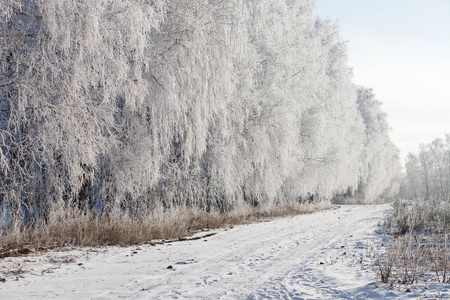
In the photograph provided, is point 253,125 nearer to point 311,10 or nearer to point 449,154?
point 311,10

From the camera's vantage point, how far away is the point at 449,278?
461cm

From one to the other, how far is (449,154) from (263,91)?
7492cm

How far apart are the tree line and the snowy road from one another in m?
2.21

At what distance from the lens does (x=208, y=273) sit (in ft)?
17.2

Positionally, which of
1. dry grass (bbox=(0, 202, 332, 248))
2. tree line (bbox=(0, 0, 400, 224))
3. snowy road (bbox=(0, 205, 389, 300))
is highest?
tree line (bbox=(0, 0, 400, 224))

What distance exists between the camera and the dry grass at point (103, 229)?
273 inches

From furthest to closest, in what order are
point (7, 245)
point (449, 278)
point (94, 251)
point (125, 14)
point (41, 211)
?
point (41, 211)
point (125, 14)
point (94, 251)
point (7, 245)
point (449, 278)

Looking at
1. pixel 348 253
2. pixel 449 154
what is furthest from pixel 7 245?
pixel 449 154

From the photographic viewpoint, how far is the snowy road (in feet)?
13.9

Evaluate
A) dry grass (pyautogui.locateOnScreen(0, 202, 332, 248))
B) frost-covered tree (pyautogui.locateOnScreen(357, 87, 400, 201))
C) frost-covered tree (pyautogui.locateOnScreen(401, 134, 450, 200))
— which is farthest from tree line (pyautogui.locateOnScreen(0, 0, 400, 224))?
frost-covered tree (pyautogui.locateOnScreen(401, 134, 450, 200))

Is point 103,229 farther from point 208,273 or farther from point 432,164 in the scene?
point 432,164

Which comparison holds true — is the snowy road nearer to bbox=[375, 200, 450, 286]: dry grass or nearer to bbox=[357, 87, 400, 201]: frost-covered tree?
bbox=[375, 200, 450, 286]: dry grass

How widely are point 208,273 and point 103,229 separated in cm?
374

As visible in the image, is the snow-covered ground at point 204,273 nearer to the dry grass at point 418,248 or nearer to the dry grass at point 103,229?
the dry grass at point 418,248
